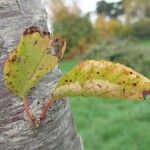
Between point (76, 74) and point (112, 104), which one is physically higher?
point (76, 74)

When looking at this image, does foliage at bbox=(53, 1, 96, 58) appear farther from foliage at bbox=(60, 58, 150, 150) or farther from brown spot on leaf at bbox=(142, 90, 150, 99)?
brown spot on leaf at bbox=(142, 90, 150, 99)

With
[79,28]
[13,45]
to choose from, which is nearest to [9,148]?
[13,45]

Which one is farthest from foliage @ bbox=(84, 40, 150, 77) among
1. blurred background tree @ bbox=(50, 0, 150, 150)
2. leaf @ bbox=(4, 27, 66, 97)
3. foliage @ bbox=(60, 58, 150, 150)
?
leaf @ bbox=(4, 27, 66, 97)

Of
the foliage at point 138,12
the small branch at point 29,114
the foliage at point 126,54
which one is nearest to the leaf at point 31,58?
the small branch at point 29,114

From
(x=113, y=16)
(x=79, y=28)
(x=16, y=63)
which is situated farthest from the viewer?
(x=113, y=16)

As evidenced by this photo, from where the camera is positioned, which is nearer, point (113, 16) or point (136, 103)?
point (136, 103)

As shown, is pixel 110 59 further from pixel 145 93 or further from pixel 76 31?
pixel 145 93

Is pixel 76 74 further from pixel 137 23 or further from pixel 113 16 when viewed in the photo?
pixel 113 16
